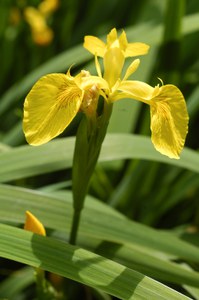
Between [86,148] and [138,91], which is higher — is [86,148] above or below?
below

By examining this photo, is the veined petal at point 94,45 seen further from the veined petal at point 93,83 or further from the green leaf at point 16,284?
the green leaf at point 16,284

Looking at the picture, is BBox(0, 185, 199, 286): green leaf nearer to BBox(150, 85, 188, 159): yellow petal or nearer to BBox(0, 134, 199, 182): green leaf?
BBox(0, 134, 199, 182): green leaf

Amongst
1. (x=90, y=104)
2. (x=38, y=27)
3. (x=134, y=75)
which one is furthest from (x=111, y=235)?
(x=38, y=27)

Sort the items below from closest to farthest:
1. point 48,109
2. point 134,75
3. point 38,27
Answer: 1. point 48,109
2. point 134,75
3. point 38,27

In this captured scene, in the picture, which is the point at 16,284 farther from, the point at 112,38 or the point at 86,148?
the point at 112,38

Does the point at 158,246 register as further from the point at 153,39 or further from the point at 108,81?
the point at 153,39

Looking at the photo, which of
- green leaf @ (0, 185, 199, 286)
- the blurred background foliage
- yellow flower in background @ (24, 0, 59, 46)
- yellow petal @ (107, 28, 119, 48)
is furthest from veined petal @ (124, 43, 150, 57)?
yellow flower in background @ (24, 0, 59, 46)

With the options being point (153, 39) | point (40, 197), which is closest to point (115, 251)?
point (40, 197)
